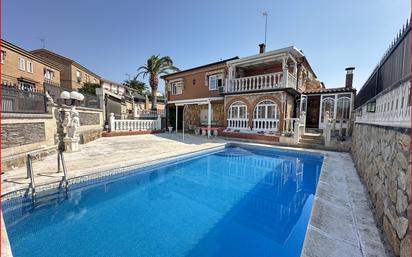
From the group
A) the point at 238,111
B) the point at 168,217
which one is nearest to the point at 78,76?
the point at 238,111

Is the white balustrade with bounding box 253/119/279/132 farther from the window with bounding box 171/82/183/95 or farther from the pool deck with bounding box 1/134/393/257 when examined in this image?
the window with bounding box 171/82/183/95

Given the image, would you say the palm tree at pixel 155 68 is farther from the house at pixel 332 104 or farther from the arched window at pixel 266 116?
the house at pixel 332 104

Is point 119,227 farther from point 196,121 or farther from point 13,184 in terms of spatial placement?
point 196,121

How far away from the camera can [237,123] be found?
15.0 m

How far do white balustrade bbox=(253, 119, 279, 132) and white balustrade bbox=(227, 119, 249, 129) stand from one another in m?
0.75

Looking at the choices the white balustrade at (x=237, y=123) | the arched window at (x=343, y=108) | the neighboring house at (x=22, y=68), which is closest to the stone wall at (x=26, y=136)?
Result: the white balustrade at (x=237, y=123)

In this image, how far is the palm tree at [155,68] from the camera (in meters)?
23.8

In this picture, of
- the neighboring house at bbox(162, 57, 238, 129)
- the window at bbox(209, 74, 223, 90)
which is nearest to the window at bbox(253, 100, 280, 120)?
the neighboring house at bbox(162, 57, 238, 129)

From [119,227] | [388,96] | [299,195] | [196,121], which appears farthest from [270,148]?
[196,121]

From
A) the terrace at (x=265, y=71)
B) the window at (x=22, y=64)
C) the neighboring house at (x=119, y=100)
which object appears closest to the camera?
the terrace at (x=265, y=71)

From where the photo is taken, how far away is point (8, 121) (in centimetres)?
603

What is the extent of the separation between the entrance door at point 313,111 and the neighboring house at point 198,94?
7.55 m

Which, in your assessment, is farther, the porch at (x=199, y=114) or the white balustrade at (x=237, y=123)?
the porch at (x=199, y=114)

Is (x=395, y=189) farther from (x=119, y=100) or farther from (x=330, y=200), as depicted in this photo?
(x=119, y=100)
